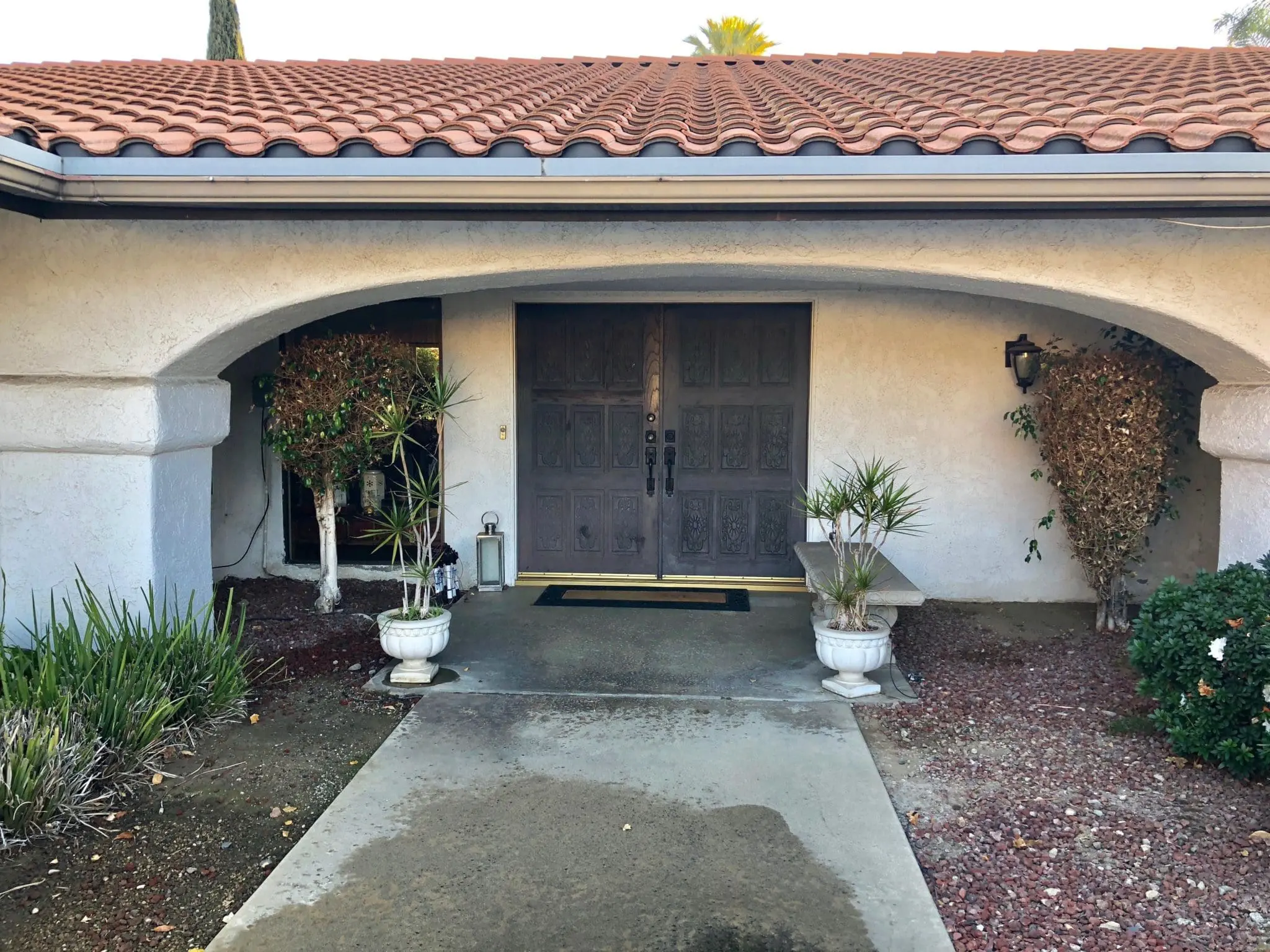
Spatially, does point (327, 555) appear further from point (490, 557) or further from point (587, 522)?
point (587, 522)

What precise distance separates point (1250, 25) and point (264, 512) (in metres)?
29.4

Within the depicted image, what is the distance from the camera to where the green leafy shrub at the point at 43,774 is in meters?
3.28

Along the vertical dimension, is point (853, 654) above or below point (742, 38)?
below

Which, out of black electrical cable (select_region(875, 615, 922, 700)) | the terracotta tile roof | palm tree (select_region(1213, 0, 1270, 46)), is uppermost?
palm tree (select_region(1213, 0, 1270, 46))

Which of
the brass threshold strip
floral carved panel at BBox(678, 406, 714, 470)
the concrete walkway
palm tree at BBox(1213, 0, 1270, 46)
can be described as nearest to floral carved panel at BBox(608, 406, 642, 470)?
floral carved panel at BBox(678, 406, 714, 470)

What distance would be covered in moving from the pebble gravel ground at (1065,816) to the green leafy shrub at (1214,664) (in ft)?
0.61

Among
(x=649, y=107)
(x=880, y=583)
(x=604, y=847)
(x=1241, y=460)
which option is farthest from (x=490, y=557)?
(x=1241, y=460)

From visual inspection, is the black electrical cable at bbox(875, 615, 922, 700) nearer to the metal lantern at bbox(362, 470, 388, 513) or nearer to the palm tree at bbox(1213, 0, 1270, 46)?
the metal lantern at bbox(362, 470, 388, 513)

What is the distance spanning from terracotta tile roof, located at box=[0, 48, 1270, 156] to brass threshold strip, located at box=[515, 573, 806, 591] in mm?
3758

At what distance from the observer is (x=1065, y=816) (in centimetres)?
359

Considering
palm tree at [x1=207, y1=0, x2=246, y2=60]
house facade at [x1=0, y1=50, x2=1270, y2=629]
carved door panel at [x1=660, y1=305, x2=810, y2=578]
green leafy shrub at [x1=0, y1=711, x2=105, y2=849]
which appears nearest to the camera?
green leafy shrub at [x1=0, y1=711, x2=105, y2=849]

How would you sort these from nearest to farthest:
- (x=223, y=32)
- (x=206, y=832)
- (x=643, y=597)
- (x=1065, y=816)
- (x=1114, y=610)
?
Answer: (x=206, y=832) → (x=1065, y=816) → (x=1114, y=610) → (x=643, y=597) → (x=223, y=32)

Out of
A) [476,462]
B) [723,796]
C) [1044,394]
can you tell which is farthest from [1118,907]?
[476,462]

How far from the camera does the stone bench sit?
5.11 m
